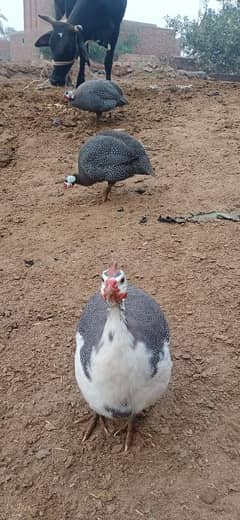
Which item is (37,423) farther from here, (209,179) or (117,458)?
(209,179)

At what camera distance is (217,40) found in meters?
13.5

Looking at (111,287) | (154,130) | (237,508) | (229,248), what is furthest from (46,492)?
(154,130)

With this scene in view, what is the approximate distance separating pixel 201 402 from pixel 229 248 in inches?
61.2

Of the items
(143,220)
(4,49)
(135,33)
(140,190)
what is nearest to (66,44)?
(140,190)

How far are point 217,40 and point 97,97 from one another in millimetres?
8124

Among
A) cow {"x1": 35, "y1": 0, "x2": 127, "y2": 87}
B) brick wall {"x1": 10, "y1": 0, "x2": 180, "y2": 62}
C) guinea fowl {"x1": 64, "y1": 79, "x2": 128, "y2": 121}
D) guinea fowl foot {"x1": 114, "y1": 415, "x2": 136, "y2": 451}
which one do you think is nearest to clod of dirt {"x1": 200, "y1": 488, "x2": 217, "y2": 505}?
guinea fowl foot {"x1": 114, "y1": 415, "x2": 136, "y2": 451}

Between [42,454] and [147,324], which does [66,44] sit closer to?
[147,324]

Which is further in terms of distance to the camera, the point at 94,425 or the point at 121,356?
the point at 94,425

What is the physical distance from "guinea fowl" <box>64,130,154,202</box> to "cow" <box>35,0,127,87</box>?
12.0 feet

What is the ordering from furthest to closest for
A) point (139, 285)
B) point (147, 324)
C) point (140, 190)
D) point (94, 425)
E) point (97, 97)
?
point (97, 97), point (140, 190), point (139, 285), point (94, 425), point (147, 324)

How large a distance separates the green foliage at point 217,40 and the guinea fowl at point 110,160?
9409 mm

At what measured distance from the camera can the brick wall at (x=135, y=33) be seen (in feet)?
52.0

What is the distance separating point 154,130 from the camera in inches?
266

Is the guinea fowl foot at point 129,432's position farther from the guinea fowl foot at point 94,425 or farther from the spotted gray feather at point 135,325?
the spotted gray feather at point 135,325
